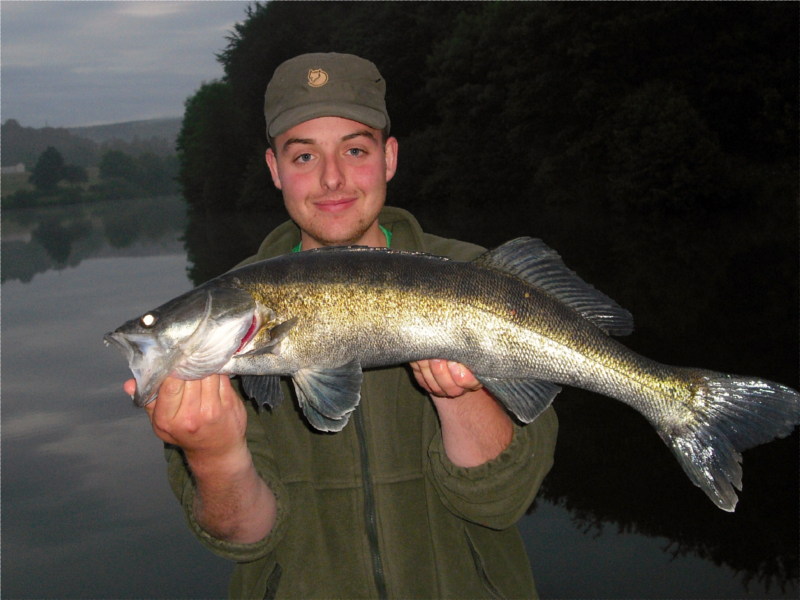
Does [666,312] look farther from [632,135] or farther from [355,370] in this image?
[632,135]

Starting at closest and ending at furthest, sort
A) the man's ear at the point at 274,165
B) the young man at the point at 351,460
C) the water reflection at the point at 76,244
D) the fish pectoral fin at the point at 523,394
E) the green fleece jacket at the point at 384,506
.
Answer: the fish pectoral fin at the point at 523,394
the young man at the point at 351,460
the green fleece jacket at the point at 384,506
the man's ear at the point at 274,165
the water reflection at the point at 76,244

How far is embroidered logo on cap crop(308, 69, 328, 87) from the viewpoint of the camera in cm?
392

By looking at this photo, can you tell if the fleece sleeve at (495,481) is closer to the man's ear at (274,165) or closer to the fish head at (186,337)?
the fish head at (186,337)

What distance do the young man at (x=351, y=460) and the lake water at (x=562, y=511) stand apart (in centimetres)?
288

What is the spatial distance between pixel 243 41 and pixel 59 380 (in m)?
58.1

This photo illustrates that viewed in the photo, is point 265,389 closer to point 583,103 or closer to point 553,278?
point 553,278

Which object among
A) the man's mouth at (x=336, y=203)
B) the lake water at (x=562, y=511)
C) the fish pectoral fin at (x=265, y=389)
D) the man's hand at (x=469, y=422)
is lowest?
the lake water at (x=562, y=511)

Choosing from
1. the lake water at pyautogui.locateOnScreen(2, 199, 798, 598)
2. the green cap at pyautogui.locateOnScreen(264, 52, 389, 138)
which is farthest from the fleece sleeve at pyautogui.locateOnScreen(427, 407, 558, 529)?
the lake water at pyautogui.locateOnScreen(2, 199, 798, 598)

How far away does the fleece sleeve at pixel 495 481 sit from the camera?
3.33 meters

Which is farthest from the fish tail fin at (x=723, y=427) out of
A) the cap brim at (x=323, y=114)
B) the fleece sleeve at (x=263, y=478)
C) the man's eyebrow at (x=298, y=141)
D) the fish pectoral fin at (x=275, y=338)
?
the man's eyebrow at (x=298, y=141)

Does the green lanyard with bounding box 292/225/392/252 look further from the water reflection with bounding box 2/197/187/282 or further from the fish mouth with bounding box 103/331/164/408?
the water reflection with bounding box 2/197/187/282

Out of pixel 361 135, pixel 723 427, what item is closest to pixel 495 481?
pixel 723 427

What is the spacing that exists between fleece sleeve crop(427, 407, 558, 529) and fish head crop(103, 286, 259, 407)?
3.79 feet

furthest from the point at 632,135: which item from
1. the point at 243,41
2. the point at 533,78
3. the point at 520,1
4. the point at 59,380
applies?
the point at 243,41
